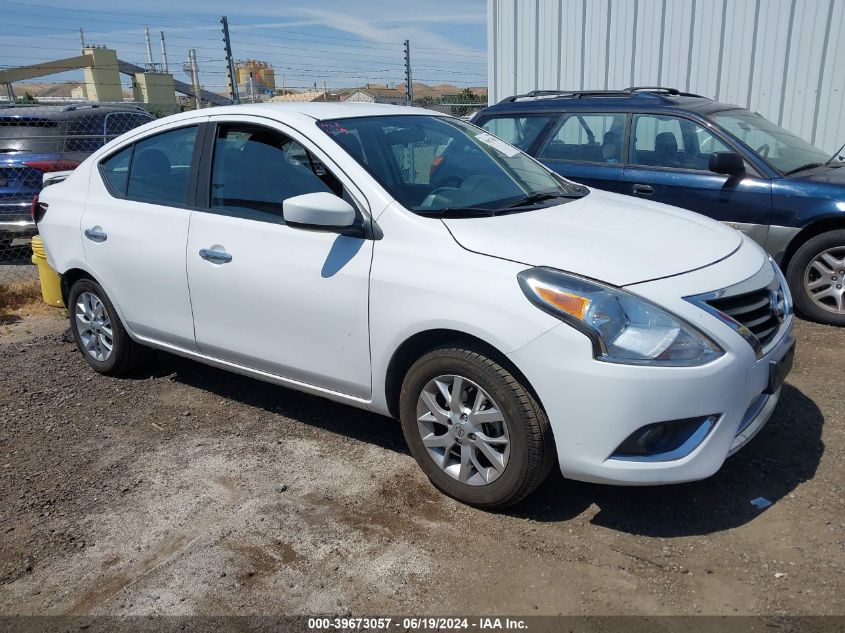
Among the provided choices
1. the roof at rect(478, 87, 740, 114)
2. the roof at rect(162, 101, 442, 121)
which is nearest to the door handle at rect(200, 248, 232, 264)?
the roof at rect(162, 101, 442, 121)

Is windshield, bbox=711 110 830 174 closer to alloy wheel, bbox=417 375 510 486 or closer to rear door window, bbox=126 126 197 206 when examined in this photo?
alloy wheel, bbox=417 375 510 486

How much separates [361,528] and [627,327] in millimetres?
1408

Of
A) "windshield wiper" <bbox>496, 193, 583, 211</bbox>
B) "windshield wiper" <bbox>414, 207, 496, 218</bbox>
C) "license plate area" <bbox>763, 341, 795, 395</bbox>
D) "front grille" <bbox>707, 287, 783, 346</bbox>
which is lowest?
"license plate area" <bbox>763, 341, 795, 395</bbox>

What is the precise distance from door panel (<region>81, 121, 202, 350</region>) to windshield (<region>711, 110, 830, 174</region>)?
4.34m

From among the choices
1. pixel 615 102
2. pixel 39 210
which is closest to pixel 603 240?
pixel 615 102

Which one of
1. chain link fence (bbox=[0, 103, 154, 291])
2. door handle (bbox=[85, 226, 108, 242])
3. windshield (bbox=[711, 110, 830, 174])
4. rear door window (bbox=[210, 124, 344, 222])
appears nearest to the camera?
rear door window (bbox=[210, 124, 344, 222])

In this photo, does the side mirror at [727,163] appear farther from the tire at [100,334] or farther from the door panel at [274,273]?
the tire at [100,334]

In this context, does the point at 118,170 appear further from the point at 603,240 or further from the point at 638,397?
the point at 638,397

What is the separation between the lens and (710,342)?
278cm

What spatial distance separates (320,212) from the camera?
326cm

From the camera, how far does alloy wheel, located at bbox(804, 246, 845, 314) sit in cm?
551

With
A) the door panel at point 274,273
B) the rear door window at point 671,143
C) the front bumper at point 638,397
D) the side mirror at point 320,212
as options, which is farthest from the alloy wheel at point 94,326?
the rear door window at point 671,143

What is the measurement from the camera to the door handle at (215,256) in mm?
3804

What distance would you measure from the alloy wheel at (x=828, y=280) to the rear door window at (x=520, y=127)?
2.55 meters
